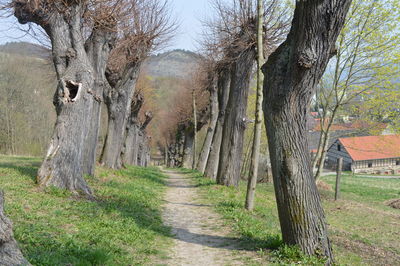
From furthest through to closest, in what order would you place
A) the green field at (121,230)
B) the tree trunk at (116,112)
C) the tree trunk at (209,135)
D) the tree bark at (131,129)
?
the tree bark at (131,129) < the tree trunk at (209,135) < the tree trunk at (116,112) < the green field at (121,230)

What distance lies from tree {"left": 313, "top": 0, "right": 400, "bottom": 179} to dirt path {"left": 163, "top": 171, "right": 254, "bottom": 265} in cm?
912

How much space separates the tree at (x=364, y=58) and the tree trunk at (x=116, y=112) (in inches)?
377

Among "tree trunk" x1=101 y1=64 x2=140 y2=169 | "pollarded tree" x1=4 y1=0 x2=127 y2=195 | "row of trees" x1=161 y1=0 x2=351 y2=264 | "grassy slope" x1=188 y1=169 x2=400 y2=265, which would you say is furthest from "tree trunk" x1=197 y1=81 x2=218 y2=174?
"row of trees" x1=161 y1=0 x2=351 y2=264

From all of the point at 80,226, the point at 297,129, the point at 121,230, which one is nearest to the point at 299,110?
the point at 297,129

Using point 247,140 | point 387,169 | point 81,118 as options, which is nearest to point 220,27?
point 81,118

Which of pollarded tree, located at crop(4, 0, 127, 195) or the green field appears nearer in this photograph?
the green field

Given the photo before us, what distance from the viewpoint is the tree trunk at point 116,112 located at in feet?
54.3

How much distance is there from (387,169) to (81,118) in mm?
55735

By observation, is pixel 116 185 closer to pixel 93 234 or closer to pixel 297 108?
pixel 93 234

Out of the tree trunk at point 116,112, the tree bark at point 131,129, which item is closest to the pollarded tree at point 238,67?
the tree trunk at point 116,112

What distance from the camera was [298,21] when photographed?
532cm

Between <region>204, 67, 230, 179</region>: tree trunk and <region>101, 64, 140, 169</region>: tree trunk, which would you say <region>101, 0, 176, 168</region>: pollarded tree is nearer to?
<region>101, 64, 140, 169</region>: tree trunk

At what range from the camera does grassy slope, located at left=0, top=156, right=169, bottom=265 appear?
16.1 ft

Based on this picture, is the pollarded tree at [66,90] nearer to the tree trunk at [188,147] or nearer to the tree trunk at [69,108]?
the tree trunk at [69,108]
